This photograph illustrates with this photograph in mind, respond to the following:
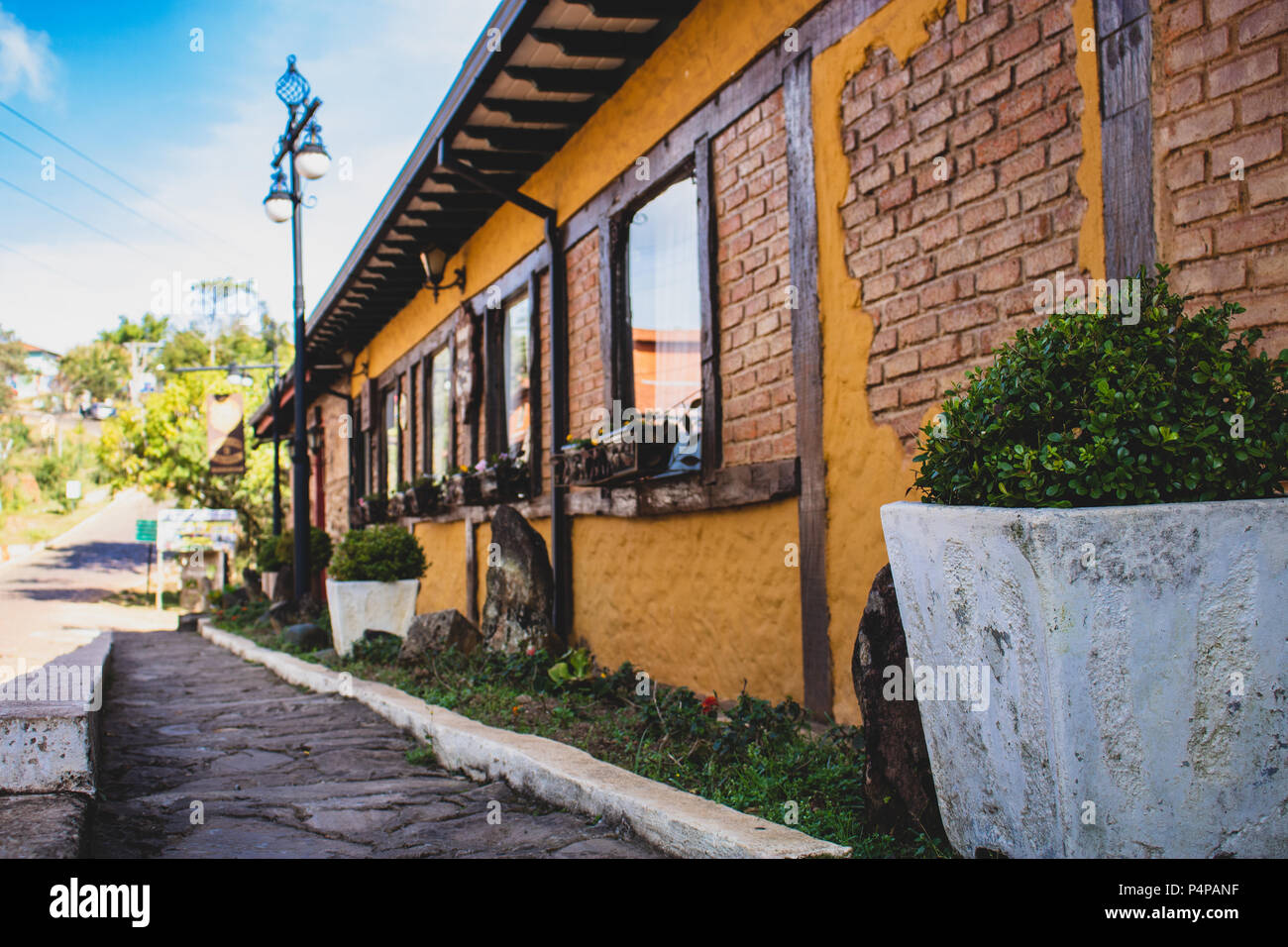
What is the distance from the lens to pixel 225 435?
16250 millimetres

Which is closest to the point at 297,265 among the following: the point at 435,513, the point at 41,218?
the point at 435,513

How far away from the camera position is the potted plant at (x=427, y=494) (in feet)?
31.6

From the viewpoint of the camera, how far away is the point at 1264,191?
2445 mm

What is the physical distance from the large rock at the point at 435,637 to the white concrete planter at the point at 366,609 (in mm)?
1002

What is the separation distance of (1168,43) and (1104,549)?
5.84 ft

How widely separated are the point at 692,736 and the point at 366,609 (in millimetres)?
4422

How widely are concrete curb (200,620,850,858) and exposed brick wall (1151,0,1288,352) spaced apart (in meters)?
1.83

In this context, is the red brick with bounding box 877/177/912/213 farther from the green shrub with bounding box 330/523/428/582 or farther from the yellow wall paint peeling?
the green shrub with bounding box 330/523/428/582

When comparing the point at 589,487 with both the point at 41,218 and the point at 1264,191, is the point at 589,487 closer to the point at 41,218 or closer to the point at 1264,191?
the point at 1264,191

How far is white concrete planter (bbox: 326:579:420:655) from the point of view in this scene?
7402 mm

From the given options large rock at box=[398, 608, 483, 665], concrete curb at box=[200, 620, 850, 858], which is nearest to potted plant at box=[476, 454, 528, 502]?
large rock at box=[398, 608, 483, 665]

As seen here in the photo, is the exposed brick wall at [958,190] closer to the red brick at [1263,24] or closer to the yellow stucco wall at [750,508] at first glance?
the yellow stucco wall at [750,508]

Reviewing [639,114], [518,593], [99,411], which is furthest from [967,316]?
[99,411]

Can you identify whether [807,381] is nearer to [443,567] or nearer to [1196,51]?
[1196,51]
